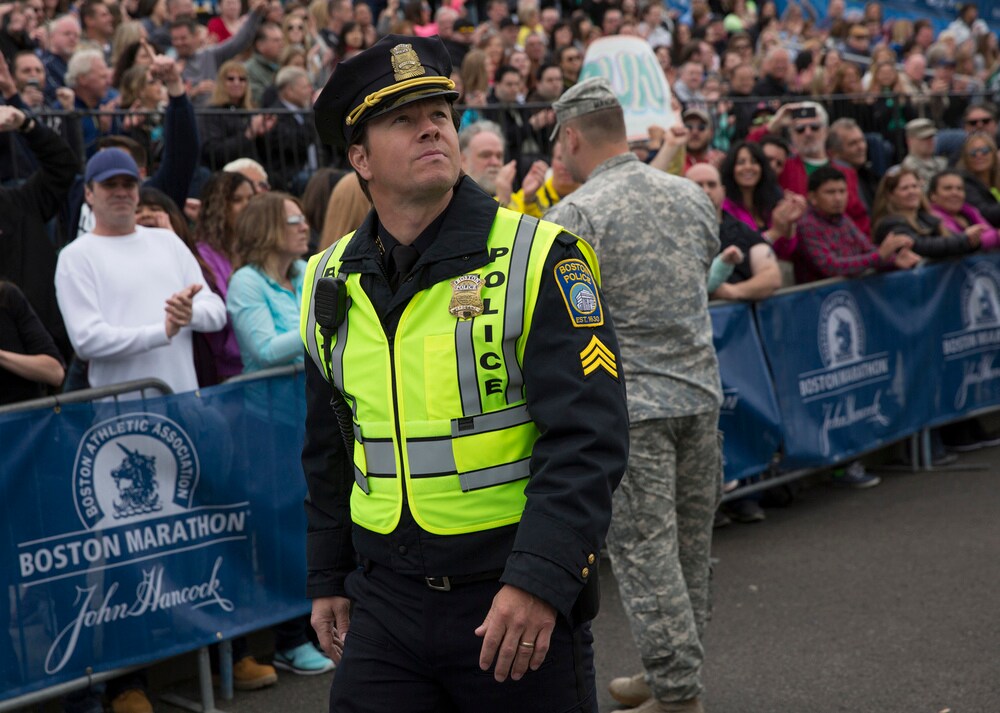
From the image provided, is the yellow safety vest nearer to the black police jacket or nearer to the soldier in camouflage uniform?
the black police jacket

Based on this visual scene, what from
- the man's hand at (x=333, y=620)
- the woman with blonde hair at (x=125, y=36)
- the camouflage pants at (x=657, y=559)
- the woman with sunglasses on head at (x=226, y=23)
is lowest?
the camouflage pants at (x=657, y=559)

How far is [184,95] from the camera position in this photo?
22.9ft

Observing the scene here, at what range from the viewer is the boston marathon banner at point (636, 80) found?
808 cm

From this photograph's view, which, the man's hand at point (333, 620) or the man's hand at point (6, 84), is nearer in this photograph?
the man's hand at point (333, 620)

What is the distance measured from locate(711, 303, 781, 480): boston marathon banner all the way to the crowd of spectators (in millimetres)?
240

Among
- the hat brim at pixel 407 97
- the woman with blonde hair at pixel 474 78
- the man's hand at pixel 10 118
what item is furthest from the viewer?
the woman with blonde hair at pixel 474 78

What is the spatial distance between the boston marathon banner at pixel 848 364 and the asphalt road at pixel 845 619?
557mm

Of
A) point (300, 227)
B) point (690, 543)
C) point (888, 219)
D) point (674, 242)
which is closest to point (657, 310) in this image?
point (674, 242)

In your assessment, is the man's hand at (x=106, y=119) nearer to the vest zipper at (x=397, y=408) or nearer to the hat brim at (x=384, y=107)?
the hat brim at (x=384, y=107)

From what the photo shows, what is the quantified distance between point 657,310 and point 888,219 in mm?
5370

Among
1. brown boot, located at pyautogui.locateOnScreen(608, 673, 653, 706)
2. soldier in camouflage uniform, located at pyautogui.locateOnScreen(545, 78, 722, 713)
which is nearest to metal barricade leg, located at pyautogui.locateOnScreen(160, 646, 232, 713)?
brown boot, located at pyautogui.locateOnScreen(608, 673, 653, 706)

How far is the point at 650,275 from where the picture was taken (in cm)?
472

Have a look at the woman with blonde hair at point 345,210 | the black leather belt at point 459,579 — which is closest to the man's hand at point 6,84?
the woman with blonde hair at point 345,210

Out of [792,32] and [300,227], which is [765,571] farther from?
[792,32]
